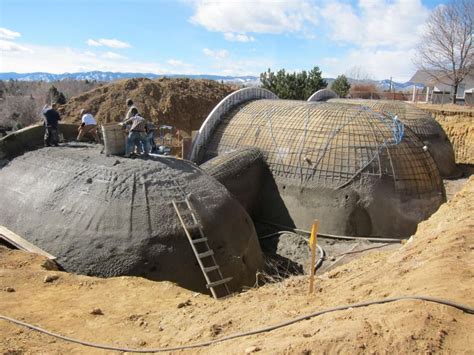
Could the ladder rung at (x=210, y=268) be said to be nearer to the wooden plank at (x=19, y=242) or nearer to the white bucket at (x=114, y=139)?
the wooden plank at (x=19, y=242)

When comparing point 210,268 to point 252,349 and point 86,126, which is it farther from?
point 86,126

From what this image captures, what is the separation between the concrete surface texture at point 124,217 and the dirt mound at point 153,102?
21402mm

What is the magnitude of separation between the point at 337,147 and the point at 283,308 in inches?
416

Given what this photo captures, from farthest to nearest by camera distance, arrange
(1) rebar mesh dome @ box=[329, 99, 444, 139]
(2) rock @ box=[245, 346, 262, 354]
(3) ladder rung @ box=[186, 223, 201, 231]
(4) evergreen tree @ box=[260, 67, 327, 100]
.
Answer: (4) evergreen tree @ box=[260, 67, 327, 100]
(1) rebar mesh dome @ box=[329, 99, 444, 139]
(3) ladder rung @ box=[186, 223, 201, 231]
(2) rock @ box=[245, 346, 262, 354]

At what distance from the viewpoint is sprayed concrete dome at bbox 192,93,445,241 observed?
15352mm

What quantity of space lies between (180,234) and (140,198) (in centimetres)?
134

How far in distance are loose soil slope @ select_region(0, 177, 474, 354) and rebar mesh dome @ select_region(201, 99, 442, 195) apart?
591 centimetres

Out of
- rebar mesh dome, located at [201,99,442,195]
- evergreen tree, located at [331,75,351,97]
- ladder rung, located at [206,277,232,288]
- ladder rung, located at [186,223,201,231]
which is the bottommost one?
ladder rung, located at [206,277,232,288]

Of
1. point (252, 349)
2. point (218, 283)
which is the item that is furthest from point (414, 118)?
point (252, 349)

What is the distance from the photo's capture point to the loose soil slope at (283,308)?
15.2 feet

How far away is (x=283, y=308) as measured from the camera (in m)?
6.33

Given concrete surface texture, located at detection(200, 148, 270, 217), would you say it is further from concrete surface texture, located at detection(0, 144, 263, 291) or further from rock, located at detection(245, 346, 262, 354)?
rock, located at detection(245, 346, 262, 354)

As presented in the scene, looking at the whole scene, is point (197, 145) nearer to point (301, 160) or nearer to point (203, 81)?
point (301, 160)

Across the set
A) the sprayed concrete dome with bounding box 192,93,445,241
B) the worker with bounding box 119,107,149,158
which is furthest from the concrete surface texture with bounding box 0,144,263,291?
the sprayed concrete dome with bounding box 192,93,445,241
